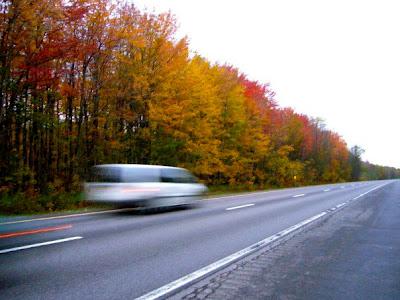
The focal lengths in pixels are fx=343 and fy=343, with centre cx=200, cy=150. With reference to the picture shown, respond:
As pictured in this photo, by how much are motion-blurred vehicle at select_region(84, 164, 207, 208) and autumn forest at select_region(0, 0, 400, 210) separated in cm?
305

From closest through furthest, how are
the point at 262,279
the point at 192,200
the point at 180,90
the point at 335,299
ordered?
1. the point at 335,299
2. the point at 262,279
3. the point at 192,200
4. the point at 180,90

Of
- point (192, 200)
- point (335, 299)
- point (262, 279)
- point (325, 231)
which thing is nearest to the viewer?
point (335, 299)

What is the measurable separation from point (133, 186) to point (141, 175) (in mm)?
568

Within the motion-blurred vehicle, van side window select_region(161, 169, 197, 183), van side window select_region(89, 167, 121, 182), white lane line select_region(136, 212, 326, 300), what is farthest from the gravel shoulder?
van side window select_region(89, 167, 121, 182)

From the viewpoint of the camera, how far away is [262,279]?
532 cm

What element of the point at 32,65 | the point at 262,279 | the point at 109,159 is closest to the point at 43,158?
the point at 109,159

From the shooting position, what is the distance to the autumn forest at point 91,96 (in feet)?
50.7

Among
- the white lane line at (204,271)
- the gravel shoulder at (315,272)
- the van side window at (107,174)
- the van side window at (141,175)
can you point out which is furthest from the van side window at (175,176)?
the gravel shoulder at (315,272)

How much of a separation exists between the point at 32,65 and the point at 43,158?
9.32 meters

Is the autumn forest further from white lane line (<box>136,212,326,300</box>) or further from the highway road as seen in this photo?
white lane line (<box>136,212,326,300</box>)

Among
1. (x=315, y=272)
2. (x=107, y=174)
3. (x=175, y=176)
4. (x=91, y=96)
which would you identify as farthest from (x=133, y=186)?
(x=91, y=96)

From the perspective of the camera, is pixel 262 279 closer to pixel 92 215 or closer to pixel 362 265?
pixel 362 265

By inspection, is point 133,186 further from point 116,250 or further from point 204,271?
point 204,271

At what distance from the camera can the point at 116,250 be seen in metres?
6.84
